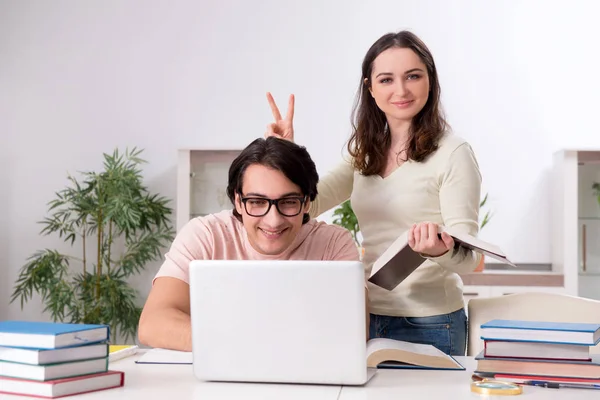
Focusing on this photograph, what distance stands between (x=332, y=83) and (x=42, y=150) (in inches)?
82.2

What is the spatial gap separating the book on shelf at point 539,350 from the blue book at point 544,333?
13 millimetres

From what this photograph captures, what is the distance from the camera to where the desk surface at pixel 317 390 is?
1.48 m

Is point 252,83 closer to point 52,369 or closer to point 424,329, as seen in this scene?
point 424,329

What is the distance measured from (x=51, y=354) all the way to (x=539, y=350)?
991 millimetres

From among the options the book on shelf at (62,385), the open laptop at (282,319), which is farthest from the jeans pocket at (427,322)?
the book on shelf at (62,385)

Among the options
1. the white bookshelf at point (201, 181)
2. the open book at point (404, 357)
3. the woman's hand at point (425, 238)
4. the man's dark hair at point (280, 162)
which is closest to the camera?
the open book at point (404, 357)

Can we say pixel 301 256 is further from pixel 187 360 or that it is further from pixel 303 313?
pixel 303 313

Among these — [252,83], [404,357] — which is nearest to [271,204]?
[404,357]

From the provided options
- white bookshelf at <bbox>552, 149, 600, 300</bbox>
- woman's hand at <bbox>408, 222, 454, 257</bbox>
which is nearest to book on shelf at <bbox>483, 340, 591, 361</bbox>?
woman's hand at <bbox>408, 222, 454, 257</bbox>

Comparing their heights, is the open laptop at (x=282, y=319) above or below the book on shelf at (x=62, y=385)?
above

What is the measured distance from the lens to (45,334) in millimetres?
1506

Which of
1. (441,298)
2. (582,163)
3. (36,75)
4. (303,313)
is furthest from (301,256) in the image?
(36,75)

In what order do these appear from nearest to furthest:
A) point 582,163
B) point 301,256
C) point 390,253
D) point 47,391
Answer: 1. point 47,391
2. point 390,253
3. point 301,256
4. point 582,163

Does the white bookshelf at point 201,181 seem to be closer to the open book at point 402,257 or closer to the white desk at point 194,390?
the open book at point 402,257
